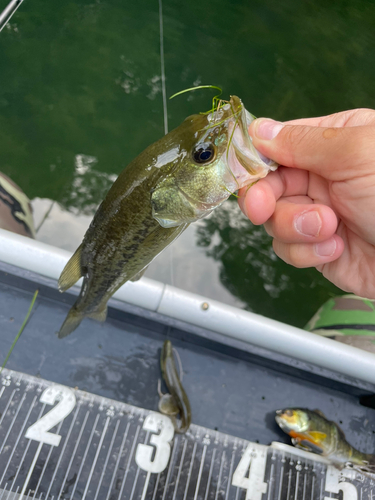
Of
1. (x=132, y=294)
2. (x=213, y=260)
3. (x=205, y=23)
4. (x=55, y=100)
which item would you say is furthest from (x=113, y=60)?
(x=132, y=294)

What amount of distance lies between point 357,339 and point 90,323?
1987 mm

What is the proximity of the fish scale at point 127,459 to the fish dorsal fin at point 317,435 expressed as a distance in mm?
122

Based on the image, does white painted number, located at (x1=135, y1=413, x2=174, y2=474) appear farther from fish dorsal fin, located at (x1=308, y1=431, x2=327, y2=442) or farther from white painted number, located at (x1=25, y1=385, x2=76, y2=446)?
fish dorsal fin, located at (x1=308, y1=431, x2=327, y2=442)

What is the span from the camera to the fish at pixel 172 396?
6.41 feet

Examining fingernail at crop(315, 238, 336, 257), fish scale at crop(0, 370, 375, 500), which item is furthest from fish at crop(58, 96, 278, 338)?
fish scale at crop(0, 370, 375, 500)

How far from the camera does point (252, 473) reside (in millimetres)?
1893

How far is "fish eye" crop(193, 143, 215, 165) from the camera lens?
1186mm

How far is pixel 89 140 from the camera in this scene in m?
4.26

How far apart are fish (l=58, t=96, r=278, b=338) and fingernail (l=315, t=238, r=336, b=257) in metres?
0.48

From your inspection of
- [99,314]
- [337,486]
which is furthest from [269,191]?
[337,486]

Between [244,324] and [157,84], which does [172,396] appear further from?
[157,84]

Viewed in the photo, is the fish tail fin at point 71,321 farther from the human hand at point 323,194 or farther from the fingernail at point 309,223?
the fingernail at point 309,223

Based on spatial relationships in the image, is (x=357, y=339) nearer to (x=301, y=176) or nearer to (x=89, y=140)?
(x=301, y=176)

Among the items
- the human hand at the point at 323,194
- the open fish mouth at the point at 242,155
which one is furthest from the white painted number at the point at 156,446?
the open fish mouth at the point at 242,155
